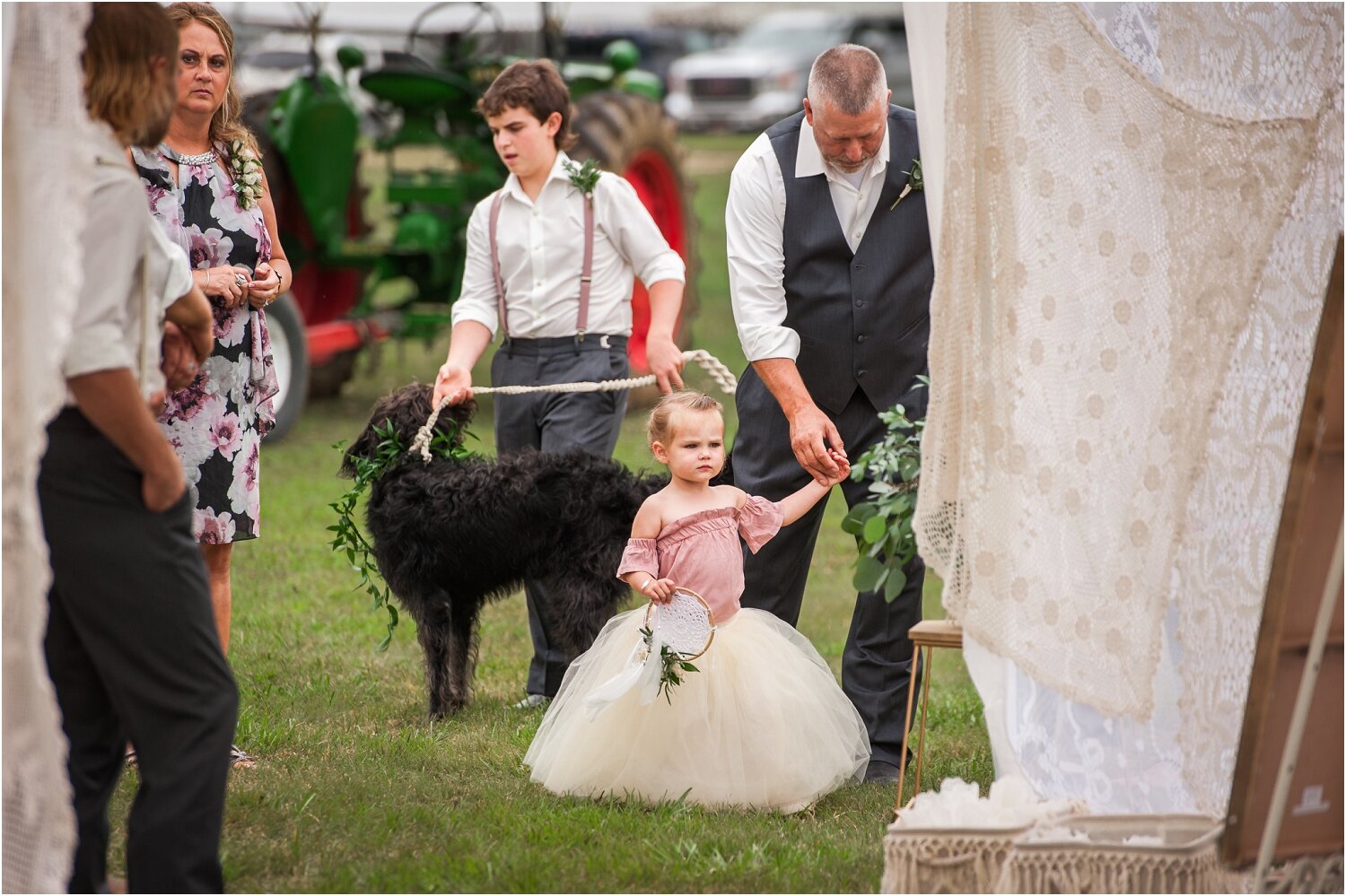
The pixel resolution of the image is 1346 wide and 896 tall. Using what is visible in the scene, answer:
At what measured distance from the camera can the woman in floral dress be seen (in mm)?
3697

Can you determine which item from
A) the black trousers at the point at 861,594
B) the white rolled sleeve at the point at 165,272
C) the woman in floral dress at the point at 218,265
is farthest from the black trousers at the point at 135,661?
the black trousers at the point at 861,594

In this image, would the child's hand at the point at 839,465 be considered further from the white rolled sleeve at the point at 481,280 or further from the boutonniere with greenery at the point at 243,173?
the boutonniere with greenery at the point at 243,173

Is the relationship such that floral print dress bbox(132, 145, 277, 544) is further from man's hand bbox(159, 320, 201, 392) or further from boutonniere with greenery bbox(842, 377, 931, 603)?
boutonniere with greenery bbox(842, 377, 931, 603)

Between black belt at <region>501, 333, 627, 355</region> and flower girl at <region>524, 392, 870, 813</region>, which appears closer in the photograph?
flower girl at <region>524, 392, 870, 813</region>

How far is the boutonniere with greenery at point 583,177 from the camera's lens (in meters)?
4.70

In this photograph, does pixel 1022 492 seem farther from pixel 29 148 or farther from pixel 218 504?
pixel 218 504

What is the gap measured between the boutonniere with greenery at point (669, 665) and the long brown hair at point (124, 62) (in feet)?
5.81

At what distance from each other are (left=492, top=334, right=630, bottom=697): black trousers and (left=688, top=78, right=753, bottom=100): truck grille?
17771mm

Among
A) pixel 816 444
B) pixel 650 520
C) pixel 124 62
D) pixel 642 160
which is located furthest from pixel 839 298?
pixel 642 160

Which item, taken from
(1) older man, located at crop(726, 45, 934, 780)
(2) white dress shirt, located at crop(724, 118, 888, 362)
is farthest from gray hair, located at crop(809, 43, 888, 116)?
(2) white dress shirt, located at crop(724, 118, 888, 362)

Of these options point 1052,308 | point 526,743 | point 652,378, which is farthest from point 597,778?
point 1052,308

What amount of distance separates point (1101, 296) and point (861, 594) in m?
1.49

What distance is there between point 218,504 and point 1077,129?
238 cm

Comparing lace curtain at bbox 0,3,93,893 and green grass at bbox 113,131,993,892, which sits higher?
lace curtain at bbox 0,3,93,893
